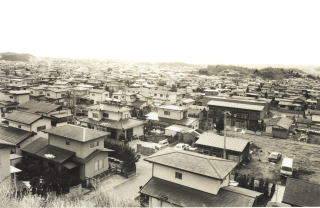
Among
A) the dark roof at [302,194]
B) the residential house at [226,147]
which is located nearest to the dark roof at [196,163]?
the dark roof at [302,194]

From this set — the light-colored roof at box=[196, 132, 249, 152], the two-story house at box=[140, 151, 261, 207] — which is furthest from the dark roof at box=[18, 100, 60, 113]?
the two-story house at box=[140, 151, 261, 207]

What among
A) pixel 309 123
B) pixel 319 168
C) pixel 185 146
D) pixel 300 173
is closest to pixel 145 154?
pixel 185 146

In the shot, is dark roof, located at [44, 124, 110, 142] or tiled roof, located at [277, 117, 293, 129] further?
tiled roof, located at [277, 117, 293, 129]

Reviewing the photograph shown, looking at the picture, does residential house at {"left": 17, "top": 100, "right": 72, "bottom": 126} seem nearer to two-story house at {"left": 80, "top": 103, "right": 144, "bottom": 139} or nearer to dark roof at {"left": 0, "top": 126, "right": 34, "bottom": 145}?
two-story house at {"left": 80, "top": 103, "right": 144, "bottom": 139}

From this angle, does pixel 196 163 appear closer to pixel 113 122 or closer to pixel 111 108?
pixel 113 122

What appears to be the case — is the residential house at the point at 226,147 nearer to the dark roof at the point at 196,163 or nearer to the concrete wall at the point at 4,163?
the dark roof at the point at 196,163

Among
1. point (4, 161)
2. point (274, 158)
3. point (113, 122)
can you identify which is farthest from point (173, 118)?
point (4, 161)
